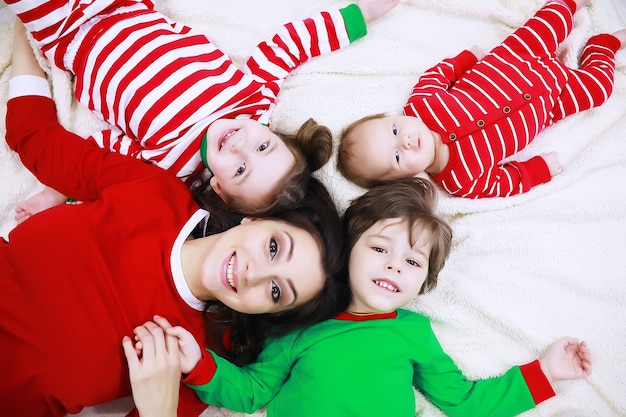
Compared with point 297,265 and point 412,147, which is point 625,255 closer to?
point 412,147

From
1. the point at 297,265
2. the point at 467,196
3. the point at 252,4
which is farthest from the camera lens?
the point at 252,4

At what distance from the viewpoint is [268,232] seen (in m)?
1.05

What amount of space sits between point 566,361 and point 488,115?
638 mm

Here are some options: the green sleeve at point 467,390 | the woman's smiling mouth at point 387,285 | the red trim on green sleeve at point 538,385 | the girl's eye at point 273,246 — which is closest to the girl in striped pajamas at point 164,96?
the girl's eye at point 273,246

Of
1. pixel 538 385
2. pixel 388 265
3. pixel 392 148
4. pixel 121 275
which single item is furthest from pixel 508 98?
pixel 121 275

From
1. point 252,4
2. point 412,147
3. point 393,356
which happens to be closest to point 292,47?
point 252,4

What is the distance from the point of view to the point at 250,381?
114cm

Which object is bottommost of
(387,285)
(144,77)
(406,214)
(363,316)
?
(363,316)

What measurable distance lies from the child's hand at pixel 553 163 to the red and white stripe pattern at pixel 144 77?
76cm

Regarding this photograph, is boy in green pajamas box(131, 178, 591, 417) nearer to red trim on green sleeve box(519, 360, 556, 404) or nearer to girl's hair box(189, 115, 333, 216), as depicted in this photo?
red trim on green sleeve box(519, 360, 556, 404)

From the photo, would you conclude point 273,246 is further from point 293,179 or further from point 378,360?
point 378,360

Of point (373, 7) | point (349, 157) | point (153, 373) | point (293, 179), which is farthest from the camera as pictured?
point (373, 7)

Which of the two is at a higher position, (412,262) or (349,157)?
(349,157)

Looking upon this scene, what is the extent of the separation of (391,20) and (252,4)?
406 millimetres
